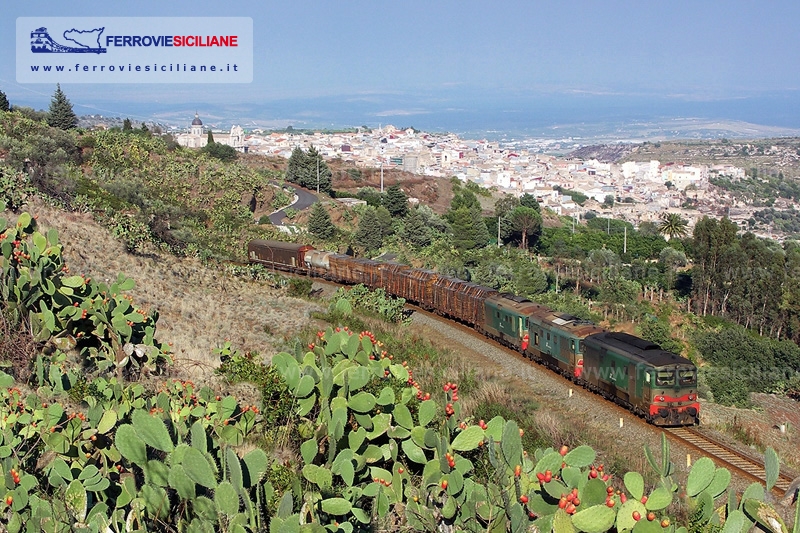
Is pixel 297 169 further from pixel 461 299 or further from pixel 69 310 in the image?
pixel 69 310

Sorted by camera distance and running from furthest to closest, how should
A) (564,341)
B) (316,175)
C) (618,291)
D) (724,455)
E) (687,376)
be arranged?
(316,175)
(618,291)
(564,341)
(687,376)
(724,455)

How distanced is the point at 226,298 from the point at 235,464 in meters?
17.1

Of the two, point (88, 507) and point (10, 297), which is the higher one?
point (10, 297)

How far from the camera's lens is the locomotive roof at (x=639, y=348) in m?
15.6

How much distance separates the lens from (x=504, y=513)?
6.20m

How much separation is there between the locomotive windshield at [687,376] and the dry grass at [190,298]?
8.07 m

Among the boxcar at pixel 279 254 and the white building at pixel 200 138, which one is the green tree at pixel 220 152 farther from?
the boxcar at pixel 279 254

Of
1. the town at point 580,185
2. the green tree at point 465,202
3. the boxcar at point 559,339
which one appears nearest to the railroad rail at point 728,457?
→ the boxcar at point 559,339

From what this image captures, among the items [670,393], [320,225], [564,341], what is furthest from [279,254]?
[670,393]

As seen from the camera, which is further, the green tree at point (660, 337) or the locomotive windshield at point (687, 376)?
the green tree at point (660, 337)

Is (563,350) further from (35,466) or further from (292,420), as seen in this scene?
(35,466)

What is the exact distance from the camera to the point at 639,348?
16344 mm

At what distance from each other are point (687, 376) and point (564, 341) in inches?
134

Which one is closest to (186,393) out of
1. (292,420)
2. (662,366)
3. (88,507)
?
(292,420)
